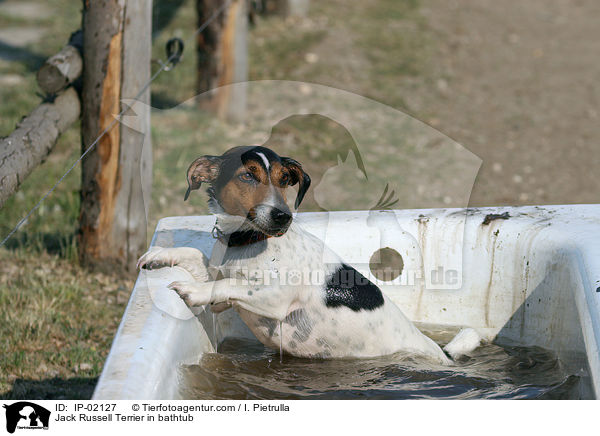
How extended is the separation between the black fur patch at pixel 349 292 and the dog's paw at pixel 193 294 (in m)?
0.49

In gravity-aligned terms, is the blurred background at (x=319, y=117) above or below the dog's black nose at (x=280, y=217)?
above

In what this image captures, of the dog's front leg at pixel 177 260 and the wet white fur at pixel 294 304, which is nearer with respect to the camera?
the wet white fur at pixel 294 304

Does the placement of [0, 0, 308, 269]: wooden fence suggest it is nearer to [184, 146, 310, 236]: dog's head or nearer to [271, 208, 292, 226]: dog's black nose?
[184, 146, 310, 236]: dog's head

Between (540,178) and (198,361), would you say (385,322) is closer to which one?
(198,361)

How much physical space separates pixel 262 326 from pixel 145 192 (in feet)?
6.17

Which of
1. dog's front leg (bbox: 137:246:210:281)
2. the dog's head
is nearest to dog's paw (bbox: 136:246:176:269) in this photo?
Result: dog's front leg (bbox: 137:246:210:281)

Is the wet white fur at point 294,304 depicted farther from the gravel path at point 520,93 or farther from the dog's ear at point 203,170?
the gravel path at point 520,93

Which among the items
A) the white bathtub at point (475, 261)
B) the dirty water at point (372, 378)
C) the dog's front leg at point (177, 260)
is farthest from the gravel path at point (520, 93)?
the dog's front leg at point (177, 260)

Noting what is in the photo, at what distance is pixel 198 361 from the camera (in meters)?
2.80

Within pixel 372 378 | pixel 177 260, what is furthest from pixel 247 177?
pixel 372 378

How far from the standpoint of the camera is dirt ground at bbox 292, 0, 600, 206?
22.1 ft

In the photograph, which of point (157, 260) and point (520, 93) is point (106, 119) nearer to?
point (157, 260)

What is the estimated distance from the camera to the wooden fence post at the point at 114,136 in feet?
13.6
